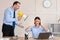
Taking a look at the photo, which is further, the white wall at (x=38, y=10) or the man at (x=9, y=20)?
the white wall at (x=38, y=10)

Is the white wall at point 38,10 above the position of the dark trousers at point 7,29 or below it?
above

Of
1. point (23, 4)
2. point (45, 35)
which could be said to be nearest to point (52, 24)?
point (23, 4)

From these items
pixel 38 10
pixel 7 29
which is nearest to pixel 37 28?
pixel 7 29

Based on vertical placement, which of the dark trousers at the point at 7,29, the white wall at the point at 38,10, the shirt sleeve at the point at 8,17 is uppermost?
the white wall at the point at 38,10

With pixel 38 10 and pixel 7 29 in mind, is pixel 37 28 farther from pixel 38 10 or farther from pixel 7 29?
pixel 38 10

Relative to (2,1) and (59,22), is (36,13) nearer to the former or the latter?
(59,22)

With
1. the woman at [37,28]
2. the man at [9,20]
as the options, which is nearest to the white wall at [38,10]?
the woman at [37,28]

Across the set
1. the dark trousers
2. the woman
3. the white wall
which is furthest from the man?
the white wall

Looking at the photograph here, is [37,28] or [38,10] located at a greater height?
[38,10]

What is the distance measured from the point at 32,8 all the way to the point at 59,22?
3.58 ft

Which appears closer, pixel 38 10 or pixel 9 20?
pixel 9 20

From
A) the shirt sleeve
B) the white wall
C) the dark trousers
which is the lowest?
the dark trousers

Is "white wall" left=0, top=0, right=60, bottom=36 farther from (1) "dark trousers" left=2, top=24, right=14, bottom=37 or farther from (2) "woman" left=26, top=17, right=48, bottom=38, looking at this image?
(1) "dark trousers" left=2, top=24, right=14, bottom=37

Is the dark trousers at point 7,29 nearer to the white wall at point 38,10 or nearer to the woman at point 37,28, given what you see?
the woman at point 37,28
